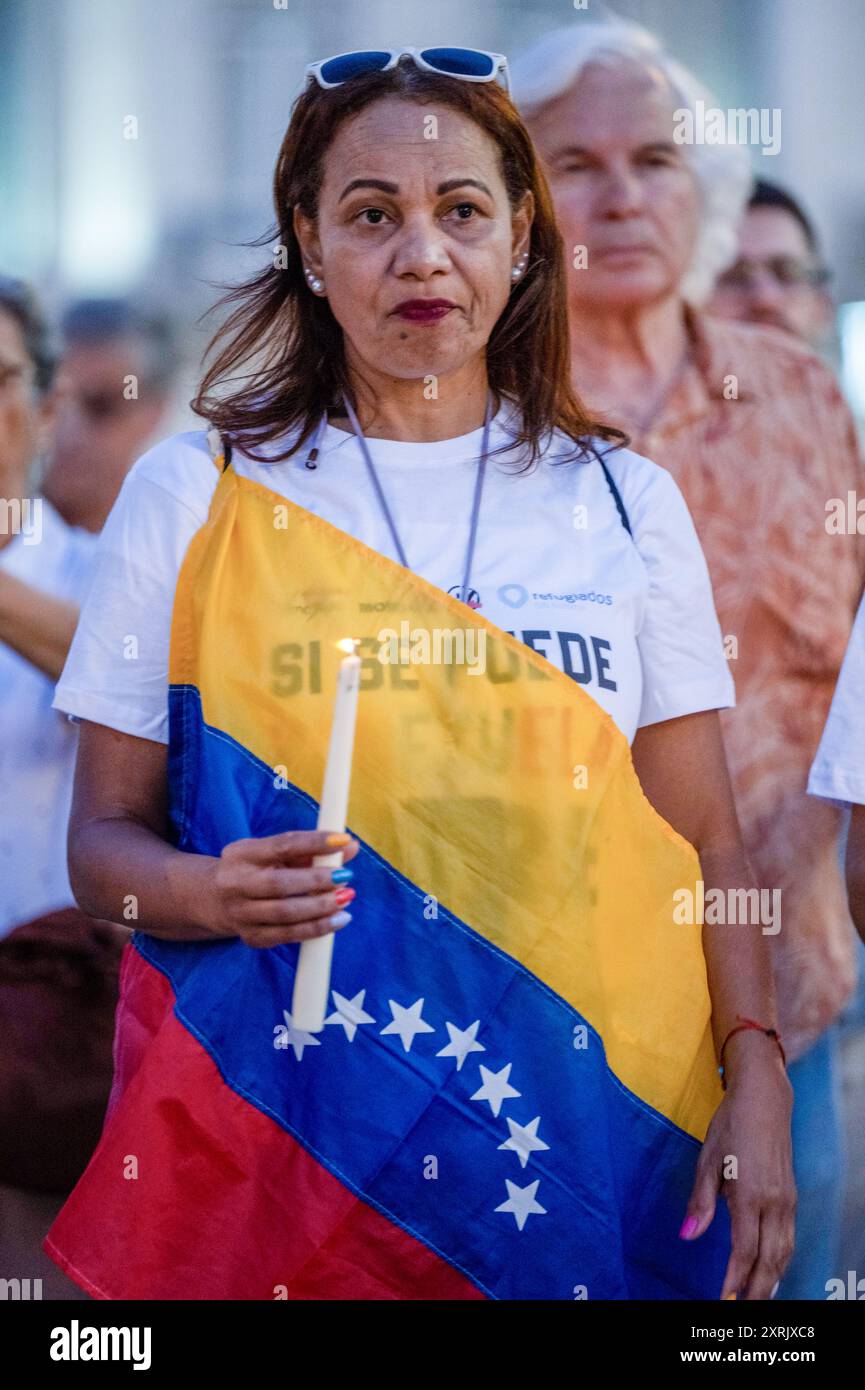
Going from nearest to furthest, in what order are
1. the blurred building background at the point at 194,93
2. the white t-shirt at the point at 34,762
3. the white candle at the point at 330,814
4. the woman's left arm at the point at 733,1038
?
the white candle at the point at 330,814 < the woman's left arm at the point at 733,1038 < the blurred building background at the point at 194,93 < the white t-shirt at the point at 34,762

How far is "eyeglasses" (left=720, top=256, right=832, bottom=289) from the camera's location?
252 centimetres

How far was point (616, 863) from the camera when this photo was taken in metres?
1.93

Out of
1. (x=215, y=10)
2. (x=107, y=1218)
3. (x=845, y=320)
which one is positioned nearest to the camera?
(x=107, y=1218)

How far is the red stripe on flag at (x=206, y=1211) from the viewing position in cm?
186

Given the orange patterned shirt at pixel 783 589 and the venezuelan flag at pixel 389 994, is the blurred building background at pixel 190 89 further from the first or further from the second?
the venezuelan flag at pixel 389 994

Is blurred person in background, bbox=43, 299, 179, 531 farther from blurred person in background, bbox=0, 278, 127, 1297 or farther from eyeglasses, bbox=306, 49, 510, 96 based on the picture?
eyeglasses, bbox=306, 49, 510, 96

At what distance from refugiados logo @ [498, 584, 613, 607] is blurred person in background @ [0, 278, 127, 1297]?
2.71ft

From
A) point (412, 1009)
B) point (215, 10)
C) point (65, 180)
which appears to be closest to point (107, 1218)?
point (412, 1009)

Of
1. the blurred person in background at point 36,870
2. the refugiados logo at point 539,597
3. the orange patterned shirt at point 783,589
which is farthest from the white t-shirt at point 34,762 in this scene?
the orange patterned shirt at point 783,589

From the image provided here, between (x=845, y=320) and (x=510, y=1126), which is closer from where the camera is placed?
(x=510, y=1126)

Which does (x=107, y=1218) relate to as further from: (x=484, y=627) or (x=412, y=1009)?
(x=484, y=627)

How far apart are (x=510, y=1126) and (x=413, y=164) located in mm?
1146

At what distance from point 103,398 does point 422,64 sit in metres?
0.78

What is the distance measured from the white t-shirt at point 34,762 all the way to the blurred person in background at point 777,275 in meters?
1.11
